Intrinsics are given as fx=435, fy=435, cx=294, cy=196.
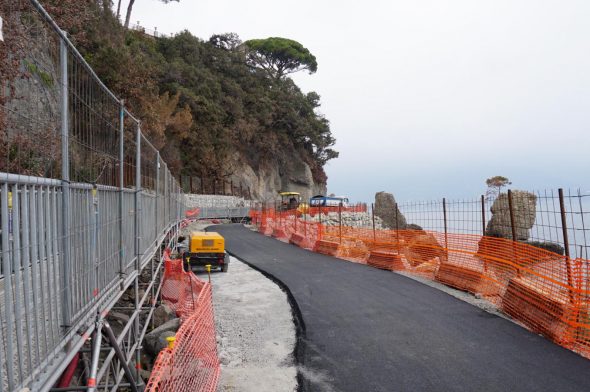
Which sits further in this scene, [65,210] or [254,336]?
[254,336]

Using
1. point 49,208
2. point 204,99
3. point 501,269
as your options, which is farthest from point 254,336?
point 204,99

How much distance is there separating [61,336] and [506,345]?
6605 millimetres

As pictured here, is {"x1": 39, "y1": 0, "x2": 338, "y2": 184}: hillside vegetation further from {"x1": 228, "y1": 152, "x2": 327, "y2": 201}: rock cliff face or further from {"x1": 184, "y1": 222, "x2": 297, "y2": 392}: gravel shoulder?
{"x1": 184, "y1": 222, "x2": 297, "y2": 392}: gravel shoulder

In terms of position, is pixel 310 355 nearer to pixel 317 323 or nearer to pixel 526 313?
pixel 317 323

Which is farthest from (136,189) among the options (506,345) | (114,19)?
(114,19)

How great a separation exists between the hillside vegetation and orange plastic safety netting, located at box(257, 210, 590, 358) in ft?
46.2

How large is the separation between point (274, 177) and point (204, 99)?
734 inches

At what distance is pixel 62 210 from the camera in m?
3.01

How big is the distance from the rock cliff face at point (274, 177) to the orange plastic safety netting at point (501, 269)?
3647cm

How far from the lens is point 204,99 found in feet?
152

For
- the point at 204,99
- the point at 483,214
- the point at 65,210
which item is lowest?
the point at 483,214

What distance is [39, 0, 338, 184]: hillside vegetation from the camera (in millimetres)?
27141

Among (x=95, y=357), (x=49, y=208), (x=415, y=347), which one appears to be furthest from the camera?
(x=415, y=347)

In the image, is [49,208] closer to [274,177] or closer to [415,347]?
[415,347]
